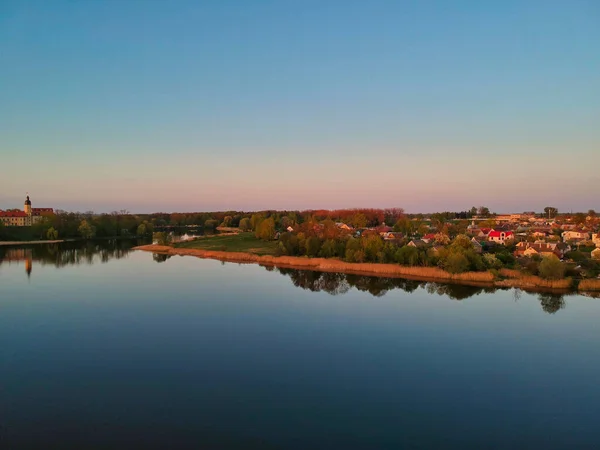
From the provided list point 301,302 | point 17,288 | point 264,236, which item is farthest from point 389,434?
point 264,236

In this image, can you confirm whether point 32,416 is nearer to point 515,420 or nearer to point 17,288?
point 515,420

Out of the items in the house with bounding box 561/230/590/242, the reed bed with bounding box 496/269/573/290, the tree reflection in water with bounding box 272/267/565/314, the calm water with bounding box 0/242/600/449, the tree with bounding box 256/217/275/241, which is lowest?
the calm water with bounding box 0/242/600/449

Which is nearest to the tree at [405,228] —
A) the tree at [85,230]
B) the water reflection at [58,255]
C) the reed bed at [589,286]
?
the reed bed at [589,286]

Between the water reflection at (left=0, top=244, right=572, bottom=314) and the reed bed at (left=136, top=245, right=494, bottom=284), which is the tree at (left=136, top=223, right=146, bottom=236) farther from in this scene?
the reed bed at (left=136, top=245, right=494, bottom=284)

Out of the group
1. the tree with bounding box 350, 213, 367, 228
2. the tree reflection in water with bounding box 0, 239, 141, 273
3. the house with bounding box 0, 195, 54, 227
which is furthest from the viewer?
the house with bounding box 0, 195, 54, 227

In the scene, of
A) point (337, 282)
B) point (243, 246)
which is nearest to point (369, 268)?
point (337, 282)

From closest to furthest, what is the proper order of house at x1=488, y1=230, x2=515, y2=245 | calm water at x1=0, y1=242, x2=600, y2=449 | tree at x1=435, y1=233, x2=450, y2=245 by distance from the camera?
calm water at x1=0, y1=242, x2=600, y2=449
tree at x1=435, y1=233, x2=450, y2=245
house at x1=488, y1=230, x2=515, y2=245

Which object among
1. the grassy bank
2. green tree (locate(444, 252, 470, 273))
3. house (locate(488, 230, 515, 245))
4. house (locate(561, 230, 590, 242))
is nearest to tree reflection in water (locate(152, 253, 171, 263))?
the grassy bank
